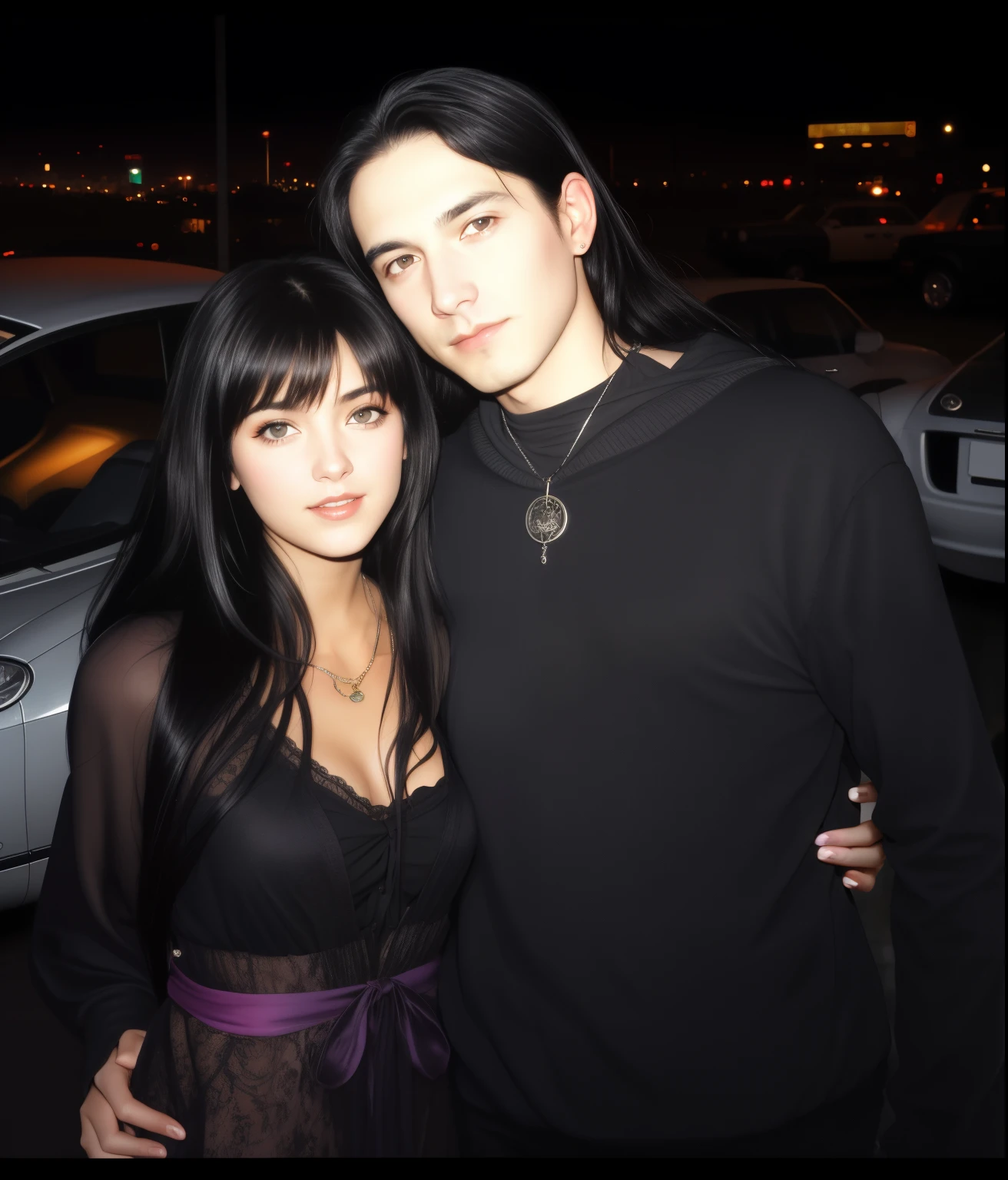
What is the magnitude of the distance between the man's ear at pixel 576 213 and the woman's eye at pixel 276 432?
25.7 inches

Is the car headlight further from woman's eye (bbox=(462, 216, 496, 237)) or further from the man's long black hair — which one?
woman's eye (bbox=(462, 216, 496, 237))

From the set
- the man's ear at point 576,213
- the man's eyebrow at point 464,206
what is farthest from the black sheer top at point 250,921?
the man's ear at point 576,213

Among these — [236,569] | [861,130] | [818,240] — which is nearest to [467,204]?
[236,569]

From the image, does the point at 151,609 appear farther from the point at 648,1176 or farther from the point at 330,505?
the point at 648,1176

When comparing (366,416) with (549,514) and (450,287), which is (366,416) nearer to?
(450,287)

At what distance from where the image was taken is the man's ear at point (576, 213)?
2314mm

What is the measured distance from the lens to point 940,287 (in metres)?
21.6

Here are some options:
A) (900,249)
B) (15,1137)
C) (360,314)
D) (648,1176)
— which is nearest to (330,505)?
(360,314)

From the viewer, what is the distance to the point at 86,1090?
7.00 feet

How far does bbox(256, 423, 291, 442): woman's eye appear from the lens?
7.43 ft

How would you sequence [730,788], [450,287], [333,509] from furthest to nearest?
[333,509], [450,287], [730,788]

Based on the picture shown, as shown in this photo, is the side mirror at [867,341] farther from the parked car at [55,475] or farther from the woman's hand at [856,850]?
the woman's hand at [856,850]

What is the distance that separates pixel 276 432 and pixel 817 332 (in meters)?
7.59

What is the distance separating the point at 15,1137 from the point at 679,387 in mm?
2546
